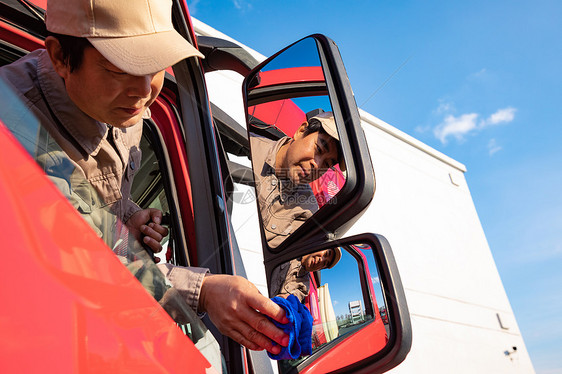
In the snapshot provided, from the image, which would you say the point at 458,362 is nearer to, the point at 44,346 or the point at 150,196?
the point at 150,196

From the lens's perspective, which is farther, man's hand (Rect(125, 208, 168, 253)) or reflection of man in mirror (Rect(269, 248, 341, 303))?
reflection of man in mirror (Rect(269, 248, 341, 303))

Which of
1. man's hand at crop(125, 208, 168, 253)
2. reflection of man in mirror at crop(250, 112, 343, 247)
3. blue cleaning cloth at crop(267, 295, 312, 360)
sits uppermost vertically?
reflection of man in mirror at crop(250, 112, 343, 247)

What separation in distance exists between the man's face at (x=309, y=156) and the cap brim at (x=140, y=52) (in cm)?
39

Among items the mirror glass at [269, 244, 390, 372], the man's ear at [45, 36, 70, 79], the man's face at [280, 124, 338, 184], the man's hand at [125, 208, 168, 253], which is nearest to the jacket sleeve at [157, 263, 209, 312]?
the man's hand at [125, 208, 168, 253]

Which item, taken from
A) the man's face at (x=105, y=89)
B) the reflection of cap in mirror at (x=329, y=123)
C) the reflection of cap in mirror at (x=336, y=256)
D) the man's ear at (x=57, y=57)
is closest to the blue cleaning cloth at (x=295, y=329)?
the reflection of cap in mirror at (x=336, y=256)

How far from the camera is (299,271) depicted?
1.10 m

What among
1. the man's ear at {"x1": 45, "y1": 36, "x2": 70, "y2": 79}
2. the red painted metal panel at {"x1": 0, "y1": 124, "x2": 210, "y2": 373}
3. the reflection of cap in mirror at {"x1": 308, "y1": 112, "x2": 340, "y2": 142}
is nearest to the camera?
the red painted metal panel at {"x1": 0, "y1": 124, "x2": 210, "y2": 373}

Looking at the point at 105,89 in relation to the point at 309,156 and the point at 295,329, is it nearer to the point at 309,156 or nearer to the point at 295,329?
the point at 309,156

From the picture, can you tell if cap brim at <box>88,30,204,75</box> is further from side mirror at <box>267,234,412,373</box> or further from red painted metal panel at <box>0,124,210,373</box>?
side mirror at <box>267,234,412,373</box>

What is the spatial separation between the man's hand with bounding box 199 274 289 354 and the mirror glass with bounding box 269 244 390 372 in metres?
0.18

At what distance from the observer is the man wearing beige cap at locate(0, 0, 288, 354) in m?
0.77

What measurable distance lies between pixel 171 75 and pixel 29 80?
812mm

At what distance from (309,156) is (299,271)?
34cm

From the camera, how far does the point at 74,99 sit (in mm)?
855
